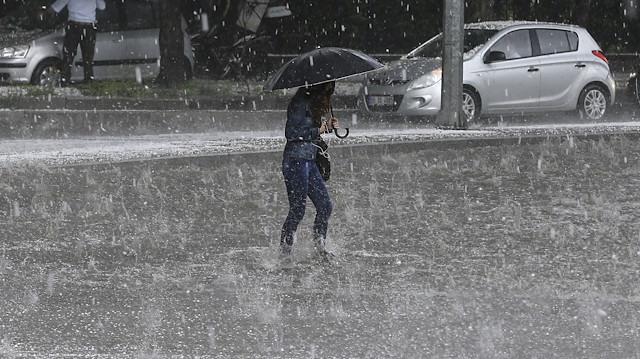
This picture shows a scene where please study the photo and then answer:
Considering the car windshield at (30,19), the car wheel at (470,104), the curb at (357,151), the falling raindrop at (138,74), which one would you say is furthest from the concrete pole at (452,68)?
the car windshield at (30,19)

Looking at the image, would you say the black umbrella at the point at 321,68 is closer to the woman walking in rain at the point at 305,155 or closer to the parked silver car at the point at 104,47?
the woman walking in rain at the point at 305,155

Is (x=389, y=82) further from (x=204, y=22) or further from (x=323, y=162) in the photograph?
(x=323, y=162)

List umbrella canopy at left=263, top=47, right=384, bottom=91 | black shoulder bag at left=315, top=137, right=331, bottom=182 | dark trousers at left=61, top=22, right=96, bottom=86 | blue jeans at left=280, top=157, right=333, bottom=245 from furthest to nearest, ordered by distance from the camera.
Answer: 1. dark trousers at left=61, top=22, right=96, bottom=86
2. black shoulder bag at left=315, top=137, right=331, bottom=182
3. blue jeans at left=280, top=157, right=333, bottom=245
4. umbrella canopy at left=263, top=47, right=384, bottom=91

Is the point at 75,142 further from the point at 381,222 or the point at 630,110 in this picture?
the point at 630,110

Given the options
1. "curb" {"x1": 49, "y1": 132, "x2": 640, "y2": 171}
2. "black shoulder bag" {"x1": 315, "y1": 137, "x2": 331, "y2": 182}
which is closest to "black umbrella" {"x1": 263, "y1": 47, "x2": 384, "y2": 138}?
"black shoulder bag" {"x1": 315, "y1": 137, "x2": 331, "y2": 182}

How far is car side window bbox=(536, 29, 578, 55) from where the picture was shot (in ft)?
61.3

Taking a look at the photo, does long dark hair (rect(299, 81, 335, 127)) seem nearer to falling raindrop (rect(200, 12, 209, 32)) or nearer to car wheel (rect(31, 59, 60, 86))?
car wheel (rect(31, 59, 60, 86))

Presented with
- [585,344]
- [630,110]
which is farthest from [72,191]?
[630,110]

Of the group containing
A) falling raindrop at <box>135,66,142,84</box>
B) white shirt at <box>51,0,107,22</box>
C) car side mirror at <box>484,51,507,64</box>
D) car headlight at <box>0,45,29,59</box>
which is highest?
white shirt at <box>51,0,107,22</box>

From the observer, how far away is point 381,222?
9781 mm

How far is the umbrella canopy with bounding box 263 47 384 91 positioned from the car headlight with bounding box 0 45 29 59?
13.3m

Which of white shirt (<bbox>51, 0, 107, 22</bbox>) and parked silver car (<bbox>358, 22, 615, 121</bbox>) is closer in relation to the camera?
parked silver car (<bbox>358, 22, 615, 121</bbox>)

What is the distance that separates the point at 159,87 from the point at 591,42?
22.7 ft

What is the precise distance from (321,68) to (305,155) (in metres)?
0.53
